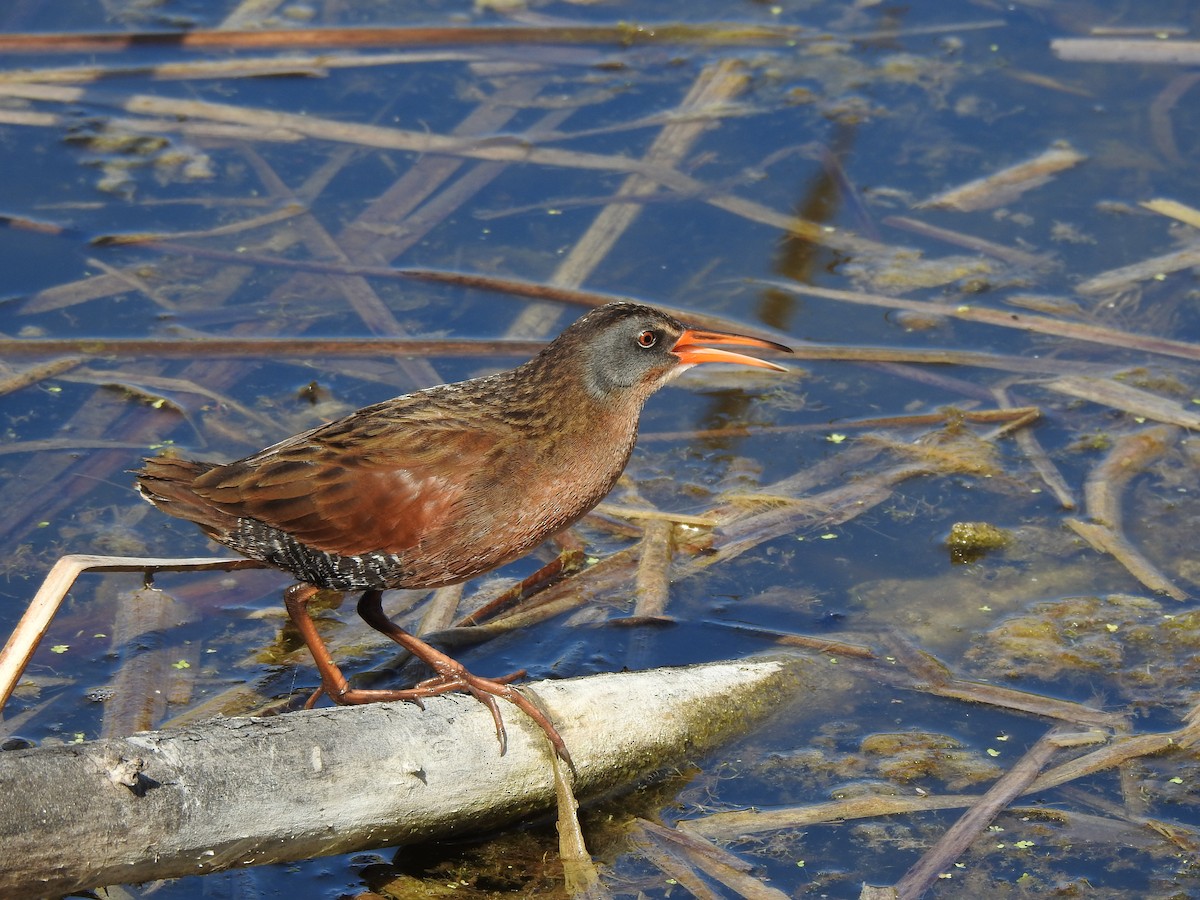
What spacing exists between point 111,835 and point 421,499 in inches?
50.5

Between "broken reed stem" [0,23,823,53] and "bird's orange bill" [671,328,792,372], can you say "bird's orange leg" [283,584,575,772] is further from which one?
"broken reed stem" [0,23,823,53]

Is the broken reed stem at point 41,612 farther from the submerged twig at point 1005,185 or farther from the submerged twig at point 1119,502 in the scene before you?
the submerged twig at point 1005,185

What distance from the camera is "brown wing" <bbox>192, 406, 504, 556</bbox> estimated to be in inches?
168

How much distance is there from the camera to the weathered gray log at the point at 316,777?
3309 millimetres

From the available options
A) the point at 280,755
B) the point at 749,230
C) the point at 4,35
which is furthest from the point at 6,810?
the point at 4,35

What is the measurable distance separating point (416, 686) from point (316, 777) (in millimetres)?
828

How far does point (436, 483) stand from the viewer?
426 cm

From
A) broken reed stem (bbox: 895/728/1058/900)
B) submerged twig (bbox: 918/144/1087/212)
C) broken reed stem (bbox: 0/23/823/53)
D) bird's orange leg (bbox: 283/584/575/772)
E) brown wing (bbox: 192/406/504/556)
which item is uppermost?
broken reed stem (bbox: 0/23/823/53)

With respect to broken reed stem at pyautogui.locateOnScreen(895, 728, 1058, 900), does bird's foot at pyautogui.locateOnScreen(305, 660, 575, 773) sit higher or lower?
higher

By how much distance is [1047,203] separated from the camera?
7.75m

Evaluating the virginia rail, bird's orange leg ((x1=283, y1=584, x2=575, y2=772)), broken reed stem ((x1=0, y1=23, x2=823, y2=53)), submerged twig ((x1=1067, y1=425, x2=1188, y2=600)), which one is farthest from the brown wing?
broken reed stem ((x1=0, y1=23, x2=823, y2=53))

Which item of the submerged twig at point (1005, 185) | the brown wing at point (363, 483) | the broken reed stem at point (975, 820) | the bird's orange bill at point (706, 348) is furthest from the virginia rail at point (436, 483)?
the submerged twig at point (1005, 185)

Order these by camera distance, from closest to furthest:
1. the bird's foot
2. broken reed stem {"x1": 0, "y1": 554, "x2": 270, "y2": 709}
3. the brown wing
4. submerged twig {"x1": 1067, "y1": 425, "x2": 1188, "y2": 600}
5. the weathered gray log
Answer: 1. the weathered gray log
2. broken reed stem {"x1": 0, "y1": 554, "x2": 270, "y2": 709}
3. the bird's foot
4. the brown wing
5. submerged twig {"x1": 1067, "y1": 425, "x2": 1188, "y2": 600}

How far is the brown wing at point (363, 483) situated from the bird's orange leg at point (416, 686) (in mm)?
307
